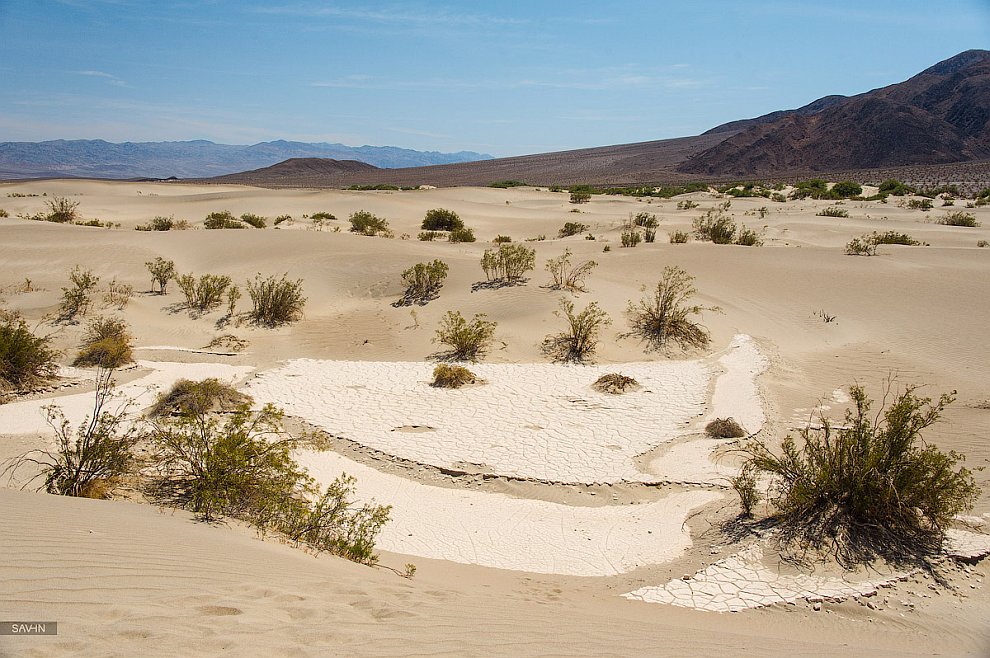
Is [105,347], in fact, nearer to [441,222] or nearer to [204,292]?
[204,292]

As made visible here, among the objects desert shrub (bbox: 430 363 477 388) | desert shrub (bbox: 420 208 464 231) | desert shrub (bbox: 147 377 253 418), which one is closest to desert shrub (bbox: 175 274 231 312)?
desert shrub (bbox: 147 377 253 418)

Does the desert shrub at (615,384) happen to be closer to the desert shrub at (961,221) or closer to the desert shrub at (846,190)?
the desert shrub at (961,221)

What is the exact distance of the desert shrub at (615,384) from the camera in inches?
386

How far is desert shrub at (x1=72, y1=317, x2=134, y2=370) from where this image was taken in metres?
10.5

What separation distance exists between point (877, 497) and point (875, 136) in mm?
76776

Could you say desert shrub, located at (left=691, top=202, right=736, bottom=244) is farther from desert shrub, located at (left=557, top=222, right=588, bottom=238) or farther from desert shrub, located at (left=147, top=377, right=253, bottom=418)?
desert shrub, located at (left=147, top=377, right=253, bottom=418)

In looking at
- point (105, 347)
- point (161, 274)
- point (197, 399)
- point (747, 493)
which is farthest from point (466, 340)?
point (161, 274)

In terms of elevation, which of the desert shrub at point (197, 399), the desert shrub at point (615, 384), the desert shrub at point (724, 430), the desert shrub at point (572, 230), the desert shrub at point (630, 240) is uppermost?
the desert shrub at point (572, 230)

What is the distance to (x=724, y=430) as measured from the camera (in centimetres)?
804

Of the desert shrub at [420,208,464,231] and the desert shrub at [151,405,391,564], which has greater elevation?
the desert shrub at [420,208,464,231]

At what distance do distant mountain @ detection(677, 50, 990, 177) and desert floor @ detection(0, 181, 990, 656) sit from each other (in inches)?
2090

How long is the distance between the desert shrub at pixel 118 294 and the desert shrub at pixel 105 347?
190 cm

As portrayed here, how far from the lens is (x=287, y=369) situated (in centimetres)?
1101

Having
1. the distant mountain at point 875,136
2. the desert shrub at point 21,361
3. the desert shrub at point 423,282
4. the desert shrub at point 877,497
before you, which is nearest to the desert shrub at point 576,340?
the desert shrub at point 423,282
